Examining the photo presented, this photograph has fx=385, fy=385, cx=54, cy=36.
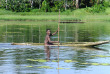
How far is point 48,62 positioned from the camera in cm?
1786

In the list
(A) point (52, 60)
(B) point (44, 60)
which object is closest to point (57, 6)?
(A) point (52, 60)

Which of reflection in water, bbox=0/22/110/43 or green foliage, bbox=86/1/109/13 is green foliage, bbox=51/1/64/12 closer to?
green foliage, bbox=86/1/109/13

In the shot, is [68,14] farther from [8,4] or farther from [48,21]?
[8,4]

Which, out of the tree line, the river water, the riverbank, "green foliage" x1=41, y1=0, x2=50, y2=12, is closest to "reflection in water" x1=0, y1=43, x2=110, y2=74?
the river water

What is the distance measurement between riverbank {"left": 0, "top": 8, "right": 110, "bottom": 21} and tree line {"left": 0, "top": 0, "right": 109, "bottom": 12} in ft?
5.71

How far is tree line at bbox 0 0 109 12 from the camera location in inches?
2805

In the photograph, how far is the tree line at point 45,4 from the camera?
7125cm

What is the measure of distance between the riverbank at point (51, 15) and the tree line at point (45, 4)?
A: 174cm

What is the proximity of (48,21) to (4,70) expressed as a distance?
159ft

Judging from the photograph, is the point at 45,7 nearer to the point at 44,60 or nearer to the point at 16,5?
the point at 16,5

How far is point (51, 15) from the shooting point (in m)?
67.7

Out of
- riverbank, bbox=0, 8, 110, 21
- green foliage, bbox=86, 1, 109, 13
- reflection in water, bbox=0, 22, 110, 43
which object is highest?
green foliage, bbox=86, 1, 109, 13

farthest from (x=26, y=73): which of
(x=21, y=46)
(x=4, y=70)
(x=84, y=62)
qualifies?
(x=21, y=46)

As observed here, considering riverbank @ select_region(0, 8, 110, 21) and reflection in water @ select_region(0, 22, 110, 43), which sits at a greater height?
riverbank @ select_region(0, 8, 110, 21)
